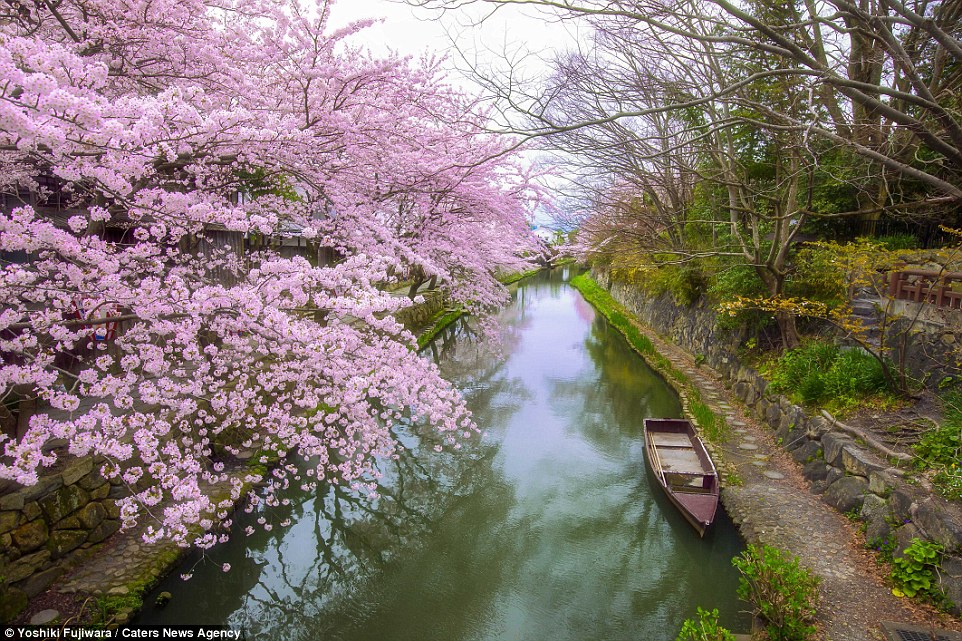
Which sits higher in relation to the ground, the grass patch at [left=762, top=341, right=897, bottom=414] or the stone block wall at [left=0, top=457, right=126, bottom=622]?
the grass patch at [left=762, top=341, right=897, bottom=414]

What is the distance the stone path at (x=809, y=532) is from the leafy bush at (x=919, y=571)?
0.46 ft

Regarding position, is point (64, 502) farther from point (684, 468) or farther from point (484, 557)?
point (684, 468)

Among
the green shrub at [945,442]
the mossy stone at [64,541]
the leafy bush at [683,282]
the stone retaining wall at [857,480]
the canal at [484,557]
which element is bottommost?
the canal at [484,557]

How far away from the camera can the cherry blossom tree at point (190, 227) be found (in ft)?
10.7

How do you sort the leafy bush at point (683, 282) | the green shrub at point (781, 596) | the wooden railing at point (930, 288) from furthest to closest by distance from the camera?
the leafy bush at point (683, 282), the wooden railing at point (930, 288), the green shrub at point (781, 596)

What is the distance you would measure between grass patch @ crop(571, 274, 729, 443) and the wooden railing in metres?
3.37

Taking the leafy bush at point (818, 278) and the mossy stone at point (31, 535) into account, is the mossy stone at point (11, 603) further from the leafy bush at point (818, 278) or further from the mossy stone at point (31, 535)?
the leafy bush at point (818, 278)

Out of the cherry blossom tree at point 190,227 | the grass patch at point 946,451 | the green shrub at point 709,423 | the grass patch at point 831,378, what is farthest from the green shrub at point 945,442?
the cherry blossom tree at point 190,227

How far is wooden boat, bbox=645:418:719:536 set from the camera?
6.48 metres

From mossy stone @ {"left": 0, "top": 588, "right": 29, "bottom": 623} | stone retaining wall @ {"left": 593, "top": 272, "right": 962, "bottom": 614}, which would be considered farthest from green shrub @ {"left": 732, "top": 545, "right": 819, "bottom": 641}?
mossy stone @ {"left": 0, "top": 588, "right": 29, "bottom": 623}

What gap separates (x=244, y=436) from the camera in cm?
789

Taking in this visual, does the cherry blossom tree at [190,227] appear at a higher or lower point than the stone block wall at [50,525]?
higher

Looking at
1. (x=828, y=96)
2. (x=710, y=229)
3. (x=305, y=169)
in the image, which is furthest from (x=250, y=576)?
(x=710, y=229)

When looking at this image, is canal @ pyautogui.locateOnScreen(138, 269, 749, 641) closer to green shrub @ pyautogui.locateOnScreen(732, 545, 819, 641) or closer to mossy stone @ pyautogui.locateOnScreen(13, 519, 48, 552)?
green shrub @ pyautogui.locateOnScreen(732, 545, 819, 641)
